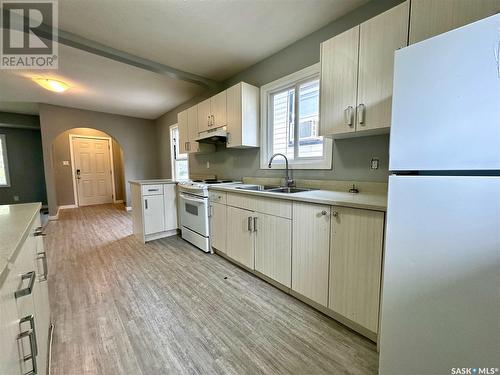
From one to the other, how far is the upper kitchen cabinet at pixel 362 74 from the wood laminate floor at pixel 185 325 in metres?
1.52

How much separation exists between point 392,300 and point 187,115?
151 inches

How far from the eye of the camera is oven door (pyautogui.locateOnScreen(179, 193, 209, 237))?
2742 millimetres

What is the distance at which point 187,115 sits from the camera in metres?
3.78

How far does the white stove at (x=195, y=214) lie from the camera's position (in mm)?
2732

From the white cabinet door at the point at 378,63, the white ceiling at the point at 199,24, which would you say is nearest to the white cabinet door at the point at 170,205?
the white ceiling at the point at 199,24

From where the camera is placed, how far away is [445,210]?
0.79 m

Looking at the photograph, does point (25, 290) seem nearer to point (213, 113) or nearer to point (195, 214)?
point (195, 214)

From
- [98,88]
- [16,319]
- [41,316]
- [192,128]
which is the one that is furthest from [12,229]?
[98,88]

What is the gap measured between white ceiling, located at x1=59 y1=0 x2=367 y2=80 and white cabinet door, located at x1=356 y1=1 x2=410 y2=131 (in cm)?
65

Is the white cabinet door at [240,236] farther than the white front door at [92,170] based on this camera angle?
No

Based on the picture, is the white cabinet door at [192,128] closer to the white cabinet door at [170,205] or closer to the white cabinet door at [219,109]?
the white cabinet door at [219,109]

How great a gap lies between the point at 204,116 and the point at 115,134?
3.71 meters

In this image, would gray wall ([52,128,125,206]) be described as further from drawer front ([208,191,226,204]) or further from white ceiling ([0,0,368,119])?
drawer front ([208,191,226,204])

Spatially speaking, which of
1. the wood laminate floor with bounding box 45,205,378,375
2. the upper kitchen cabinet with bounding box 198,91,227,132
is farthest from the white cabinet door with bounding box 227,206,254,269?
the upper kitchen cabinet with bounding box 198,91,227,132
